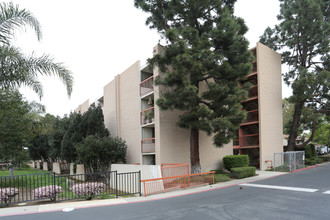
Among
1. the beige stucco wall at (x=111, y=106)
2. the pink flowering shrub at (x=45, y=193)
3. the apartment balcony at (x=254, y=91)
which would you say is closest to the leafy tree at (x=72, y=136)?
the beige stucco wall at (x=111, y=106)

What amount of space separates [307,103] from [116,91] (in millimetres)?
22980

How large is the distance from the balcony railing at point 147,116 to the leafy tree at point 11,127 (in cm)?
820

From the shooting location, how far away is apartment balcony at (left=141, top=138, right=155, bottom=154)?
18720 mm

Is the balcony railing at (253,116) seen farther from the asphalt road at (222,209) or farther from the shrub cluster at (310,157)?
the asphalt road at (222,209)

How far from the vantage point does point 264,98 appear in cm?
2330

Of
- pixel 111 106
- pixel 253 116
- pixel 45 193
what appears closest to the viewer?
pixel 45 193

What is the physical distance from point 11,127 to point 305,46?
28.5 m

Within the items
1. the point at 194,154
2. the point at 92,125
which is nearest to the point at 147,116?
the point at 194,154

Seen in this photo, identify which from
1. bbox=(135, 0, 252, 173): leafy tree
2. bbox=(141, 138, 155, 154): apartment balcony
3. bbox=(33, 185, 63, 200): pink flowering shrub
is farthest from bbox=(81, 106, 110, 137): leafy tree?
bbox=(33, 185, 63, 200): pink flowering shrub

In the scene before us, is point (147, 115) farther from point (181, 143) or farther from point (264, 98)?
point (264, 98)

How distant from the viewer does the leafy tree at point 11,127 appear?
1355cm

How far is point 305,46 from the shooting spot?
26.5 meters

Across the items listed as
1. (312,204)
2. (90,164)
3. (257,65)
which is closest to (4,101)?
(90,164)

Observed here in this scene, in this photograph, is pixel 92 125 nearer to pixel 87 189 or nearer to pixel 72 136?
pixel 72 136
